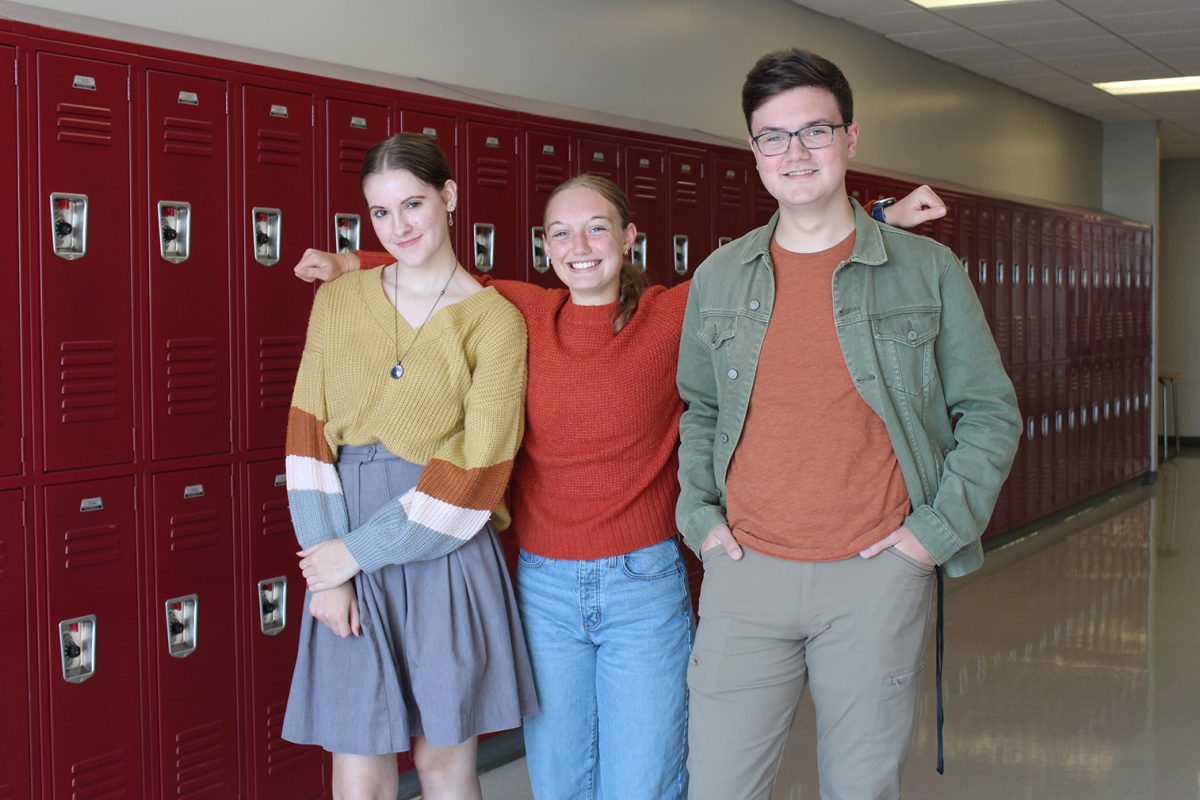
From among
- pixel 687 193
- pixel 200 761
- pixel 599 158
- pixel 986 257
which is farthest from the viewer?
pixel 986 257

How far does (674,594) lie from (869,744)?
43 cm

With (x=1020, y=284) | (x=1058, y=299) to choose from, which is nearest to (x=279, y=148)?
(x=1020, y=284)

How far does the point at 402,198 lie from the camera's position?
209 centimetres

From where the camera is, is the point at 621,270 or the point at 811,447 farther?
the point at 621,270

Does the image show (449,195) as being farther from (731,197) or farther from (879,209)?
(731,197)

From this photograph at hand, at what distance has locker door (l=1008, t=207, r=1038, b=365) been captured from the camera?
7.15 metres

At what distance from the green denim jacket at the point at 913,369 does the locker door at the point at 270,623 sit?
4.57 ft

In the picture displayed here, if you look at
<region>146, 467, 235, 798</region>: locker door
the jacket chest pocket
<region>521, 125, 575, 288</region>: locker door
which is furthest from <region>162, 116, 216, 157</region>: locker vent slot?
the jacket chest pocket

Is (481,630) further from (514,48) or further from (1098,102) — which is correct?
(1098,102)

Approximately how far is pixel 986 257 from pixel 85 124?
5.35 metres

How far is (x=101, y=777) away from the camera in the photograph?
2691 millimetres

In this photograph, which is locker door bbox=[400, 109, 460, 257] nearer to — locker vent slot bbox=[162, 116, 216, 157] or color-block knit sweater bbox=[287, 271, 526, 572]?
locker vent slot bbox=[162, 116, 216, 157]

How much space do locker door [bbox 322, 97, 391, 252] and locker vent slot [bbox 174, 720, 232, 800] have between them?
1.25 metres

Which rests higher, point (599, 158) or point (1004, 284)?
point (599, 158)
